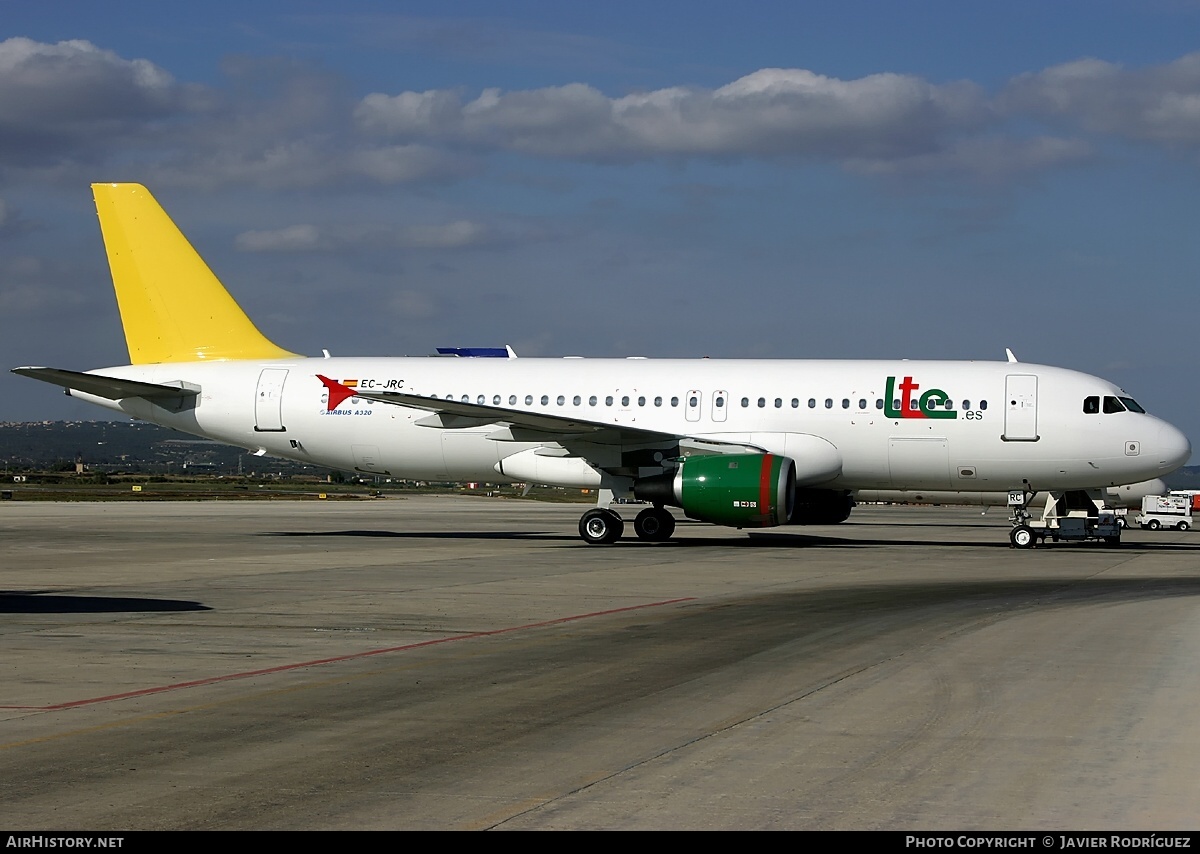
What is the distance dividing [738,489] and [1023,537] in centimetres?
766

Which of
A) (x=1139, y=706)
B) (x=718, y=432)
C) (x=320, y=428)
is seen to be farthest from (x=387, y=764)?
(x=320, y=428)

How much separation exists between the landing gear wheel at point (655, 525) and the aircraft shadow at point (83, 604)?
14845mm

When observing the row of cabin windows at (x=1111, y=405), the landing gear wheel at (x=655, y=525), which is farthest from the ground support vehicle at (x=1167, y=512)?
the landing gear wheel at (x=655, y=525)

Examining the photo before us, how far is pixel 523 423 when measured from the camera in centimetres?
2831

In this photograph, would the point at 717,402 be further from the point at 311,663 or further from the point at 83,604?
the point at 311,663

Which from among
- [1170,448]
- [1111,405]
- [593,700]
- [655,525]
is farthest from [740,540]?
[593,700]

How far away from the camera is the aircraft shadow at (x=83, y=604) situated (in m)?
15.7

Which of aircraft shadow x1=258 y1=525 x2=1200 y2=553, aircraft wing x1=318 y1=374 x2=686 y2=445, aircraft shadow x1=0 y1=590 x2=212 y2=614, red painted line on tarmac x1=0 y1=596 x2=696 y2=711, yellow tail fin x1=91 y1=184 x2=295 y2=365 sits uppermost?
yellow tail fin x1=91 y1=184 x2=295 y2=365

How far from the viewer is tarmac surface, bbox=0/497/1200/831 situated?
6934 millimetres

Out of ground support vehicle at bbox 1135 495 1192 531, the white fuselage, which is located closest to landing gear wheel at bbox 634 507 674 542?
the white fuselage

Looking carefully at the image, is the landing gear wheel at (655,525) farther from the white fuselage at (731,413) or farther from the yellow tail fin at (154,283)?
the yellow tail fin at (154,283)

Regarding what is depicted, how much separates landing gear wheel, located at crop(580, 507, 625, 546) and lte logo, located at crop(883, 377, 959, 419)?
21.0 feet

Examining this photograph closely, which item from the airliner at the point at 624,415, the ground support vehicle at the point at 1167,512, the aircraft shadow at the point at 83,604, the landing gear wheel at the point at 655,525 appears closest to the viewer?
the aircraft shadow at the point at 83,604

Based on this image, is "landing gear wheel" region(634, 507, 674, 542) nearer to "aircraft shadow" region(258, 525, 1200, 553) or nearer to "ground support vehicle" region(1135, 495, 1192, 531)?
"aircraft shadow" region(258, 525, 1200, 553)
